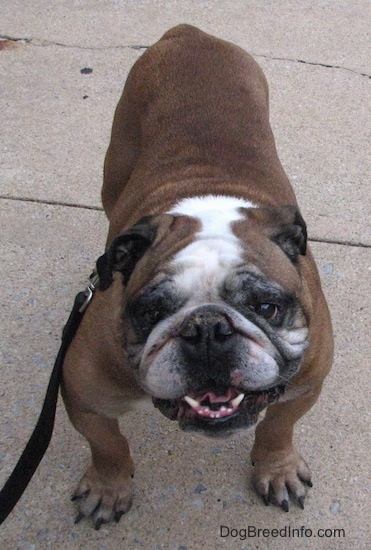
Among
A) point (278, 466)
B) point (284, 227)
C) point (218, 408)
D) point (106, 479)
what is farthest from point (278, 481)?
point (284, 227)

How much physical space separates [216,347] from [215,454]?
1305 millimetres

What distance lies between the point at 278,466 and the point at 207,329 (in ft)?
4.20

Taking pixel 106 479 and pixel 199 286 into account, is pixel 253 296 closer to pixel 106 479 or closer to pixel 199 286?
pixel 199 286

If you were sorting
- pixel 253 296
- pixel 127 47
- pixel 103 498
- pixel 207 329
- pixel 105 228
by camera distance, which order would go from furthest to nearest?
pixel 127 47, pixel 105 228, pixel 103 498, pixel 253 296, pixel 207 329

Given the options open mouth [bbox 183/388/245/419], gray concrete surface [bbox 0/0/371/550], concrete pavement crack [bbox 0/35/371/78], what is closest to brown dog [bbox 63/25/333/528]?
open mouth [bbox 183/388/245/419]

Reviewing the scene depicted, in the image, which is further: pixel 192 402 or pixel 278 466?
pixel 278 466

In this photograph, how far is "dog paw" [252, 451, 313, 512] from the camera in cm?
340

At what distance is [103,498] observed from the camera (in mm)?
3334

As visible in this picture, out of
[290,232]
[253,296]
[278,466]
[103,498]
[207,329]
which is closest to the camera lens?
[207,329]

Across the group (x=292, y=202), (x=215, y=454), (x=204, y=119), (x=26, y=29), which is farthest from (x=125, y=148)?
(x=26, y=29)

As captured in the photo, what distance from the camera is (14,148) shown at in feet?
16.7

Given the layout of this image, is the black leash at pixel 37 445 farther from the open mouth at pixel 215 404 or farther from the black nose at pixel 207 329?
the black nose at pixel 207 329

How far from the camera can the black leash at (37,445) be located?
2812 millimetres

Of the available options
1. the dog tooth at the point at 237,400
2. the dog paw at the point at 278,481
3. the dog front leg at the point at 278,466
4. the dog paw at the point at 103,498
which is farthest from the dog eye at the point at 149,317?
the dog paw at the point at 278,481
